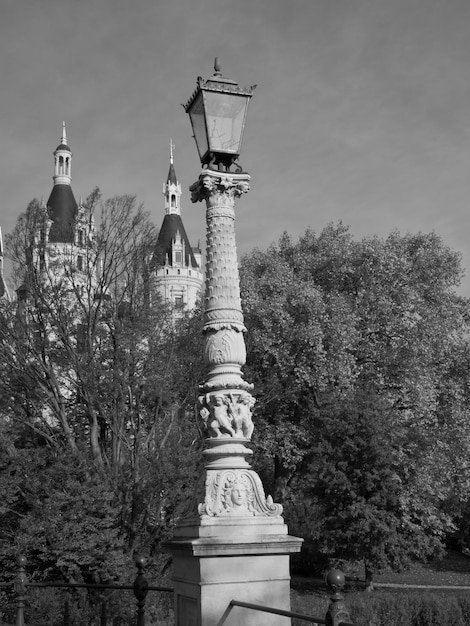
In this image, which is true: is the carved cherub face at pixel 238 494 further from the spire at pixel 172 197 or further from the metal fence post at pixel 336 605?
the spire at pixel 172 197

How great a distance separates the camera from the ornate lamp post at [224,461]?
275 inches

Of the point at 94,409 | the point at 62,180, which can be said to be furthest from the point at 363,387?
the point at 62,180

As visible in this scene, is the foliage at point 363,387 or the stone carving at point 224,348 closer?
the stone carving at point 224,348

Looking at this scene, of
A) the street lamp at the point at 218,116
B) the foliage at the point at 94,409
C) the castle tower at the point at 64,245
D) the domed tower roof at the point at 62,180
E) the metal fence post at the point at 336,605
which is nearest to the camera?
the metal fence post at the point at 336,605


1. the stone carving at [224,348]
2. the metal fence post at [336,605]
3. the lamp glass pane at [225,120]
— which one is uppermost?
the lamp glass pane at [225,120]

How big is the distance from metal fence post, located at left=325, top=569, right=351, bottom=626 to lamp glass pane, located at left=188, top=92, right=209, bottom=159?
517 centimetres

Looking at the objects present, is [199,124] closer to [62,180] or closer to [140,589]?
[140,589]

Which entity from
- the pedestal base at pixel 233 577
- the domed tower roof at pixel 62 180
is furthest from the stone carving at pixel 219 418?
the domed tower roof at pixel 62 180

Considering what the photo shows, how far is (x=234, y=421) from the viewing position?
7676mm

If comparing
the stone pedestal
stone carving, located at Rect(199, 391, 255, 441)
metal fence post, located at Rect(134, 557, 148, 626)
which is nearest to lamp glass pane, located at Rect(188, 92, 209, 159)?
stone carving, located at Rect(199, 391, 255, 441)

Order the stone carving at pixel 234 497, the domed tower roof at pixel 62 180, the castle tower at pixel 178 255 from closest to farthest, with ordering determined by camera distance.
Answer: the stone carving at pixel 234 497
the domed tower roof at pixel 62 180
the castle tower at pixel 178 255

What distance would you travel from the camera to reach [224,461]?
24.7ft

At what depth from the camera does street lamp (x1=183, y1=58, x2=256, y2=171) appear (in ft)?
27.2

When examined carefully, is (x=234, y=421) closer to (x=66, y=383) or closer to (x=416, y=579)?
(x=66, y=383)
